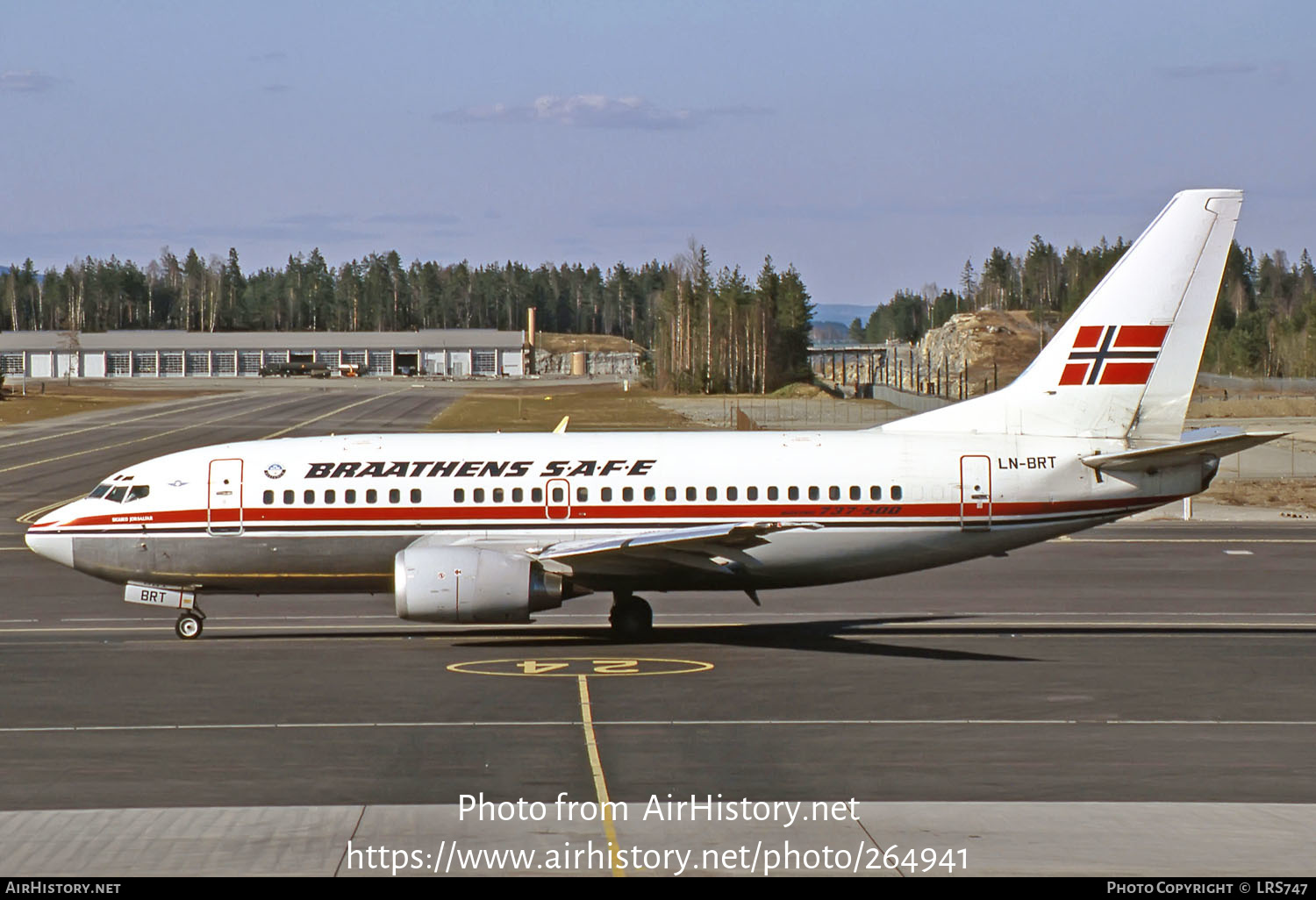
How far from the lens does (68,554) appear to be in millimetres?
32031

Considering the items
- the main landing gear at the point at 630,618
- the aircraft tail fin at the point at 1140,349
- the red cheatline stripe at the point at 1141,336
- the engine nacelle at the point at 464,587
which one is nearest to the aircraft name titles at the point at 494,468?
the engine nacelle at the point at 464,587

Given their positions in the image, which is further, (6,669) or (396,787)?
(6,669)

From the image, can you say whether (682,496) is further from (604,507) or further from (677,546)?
(677,546)

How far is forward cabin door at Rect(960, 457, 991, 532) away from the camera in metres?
31.5

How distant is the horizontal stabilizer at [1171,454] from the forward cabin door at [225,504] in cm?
1789

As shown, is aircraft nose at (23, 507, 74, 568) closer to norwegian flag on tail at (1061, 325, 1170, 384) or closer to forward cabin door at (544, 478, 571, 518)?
forward cabin door at (544, 478, 571, 518)

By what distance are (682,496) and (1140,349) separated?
34.5ft

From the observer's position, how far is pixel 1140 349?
32625mm

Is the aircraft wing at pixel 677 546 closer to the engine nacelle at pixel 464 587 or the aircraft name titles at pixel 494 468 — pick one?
the engine nacelle at pixel 464 587

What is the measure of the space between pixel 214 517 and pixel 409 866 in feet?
58.0

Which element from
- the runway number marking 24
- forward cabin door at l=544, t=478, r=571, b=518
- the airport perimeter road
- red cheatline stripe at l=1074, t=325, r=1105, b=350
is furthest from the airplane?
the runway number marking 24

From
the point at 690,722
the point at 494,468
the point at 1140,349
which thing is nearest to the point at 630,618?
the point at 494,468

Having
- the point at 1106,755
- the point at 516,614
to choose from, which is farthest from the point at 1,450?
the point at 1106,755
